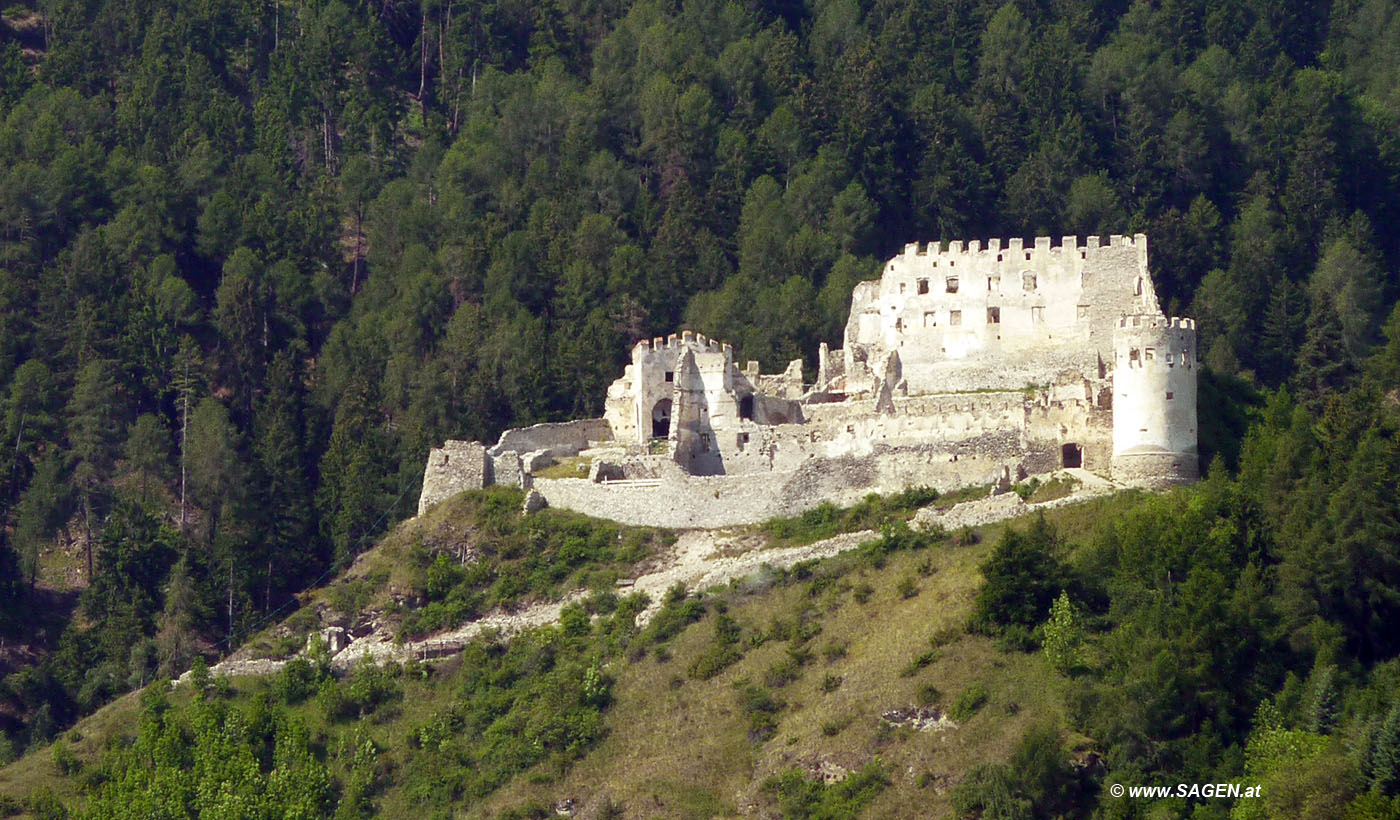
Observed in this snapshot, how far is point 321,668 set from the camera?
73188 millimetres

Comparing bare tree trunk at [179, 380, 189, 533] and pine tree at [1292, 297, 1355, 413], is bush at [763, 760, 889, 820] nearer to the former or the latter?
pine tree at [1292, 297, 1355, 413]

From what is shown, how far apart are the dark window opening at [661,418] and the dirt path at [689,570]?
17.4 ft

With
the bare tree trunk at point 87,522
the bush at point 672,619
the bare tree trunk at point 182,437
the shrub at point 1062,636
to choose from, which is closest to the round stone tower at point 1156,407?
the shrub at point 1062,636

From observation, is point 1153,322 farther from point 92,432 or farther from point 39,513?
point 92,432

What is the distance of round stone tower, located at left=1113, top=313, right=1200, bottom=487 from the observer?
69125 mm

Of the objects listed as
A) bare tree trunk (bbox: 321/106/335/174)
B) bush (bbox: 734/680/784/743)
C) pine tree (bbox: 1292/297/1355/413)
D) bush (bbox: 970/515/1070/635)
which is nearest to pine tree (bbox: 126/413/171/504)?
bare tree trunk (bbox: 321/106/335/174)

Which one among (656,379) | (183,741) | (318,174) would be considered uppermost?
(318,174)

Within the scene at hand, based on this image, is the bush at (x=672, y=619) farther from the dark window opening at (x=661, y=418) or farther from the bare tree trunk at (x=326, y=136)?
the bare tree trunk at (x=326, y=136)

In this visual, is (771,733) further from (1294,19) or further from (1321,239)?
(1294,19)

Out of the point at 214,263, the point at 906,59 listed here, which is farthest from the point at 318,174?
the point at 906,59

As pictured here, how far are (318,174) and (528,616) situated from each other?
4339cm

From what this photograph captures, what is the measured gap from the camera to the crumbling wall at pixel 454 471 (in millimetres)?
78375

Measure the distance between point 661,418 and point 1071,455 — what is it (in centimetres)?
1310

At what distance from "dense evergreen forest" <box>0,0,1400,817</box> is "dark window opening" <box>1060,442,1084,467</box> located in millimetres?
3595
